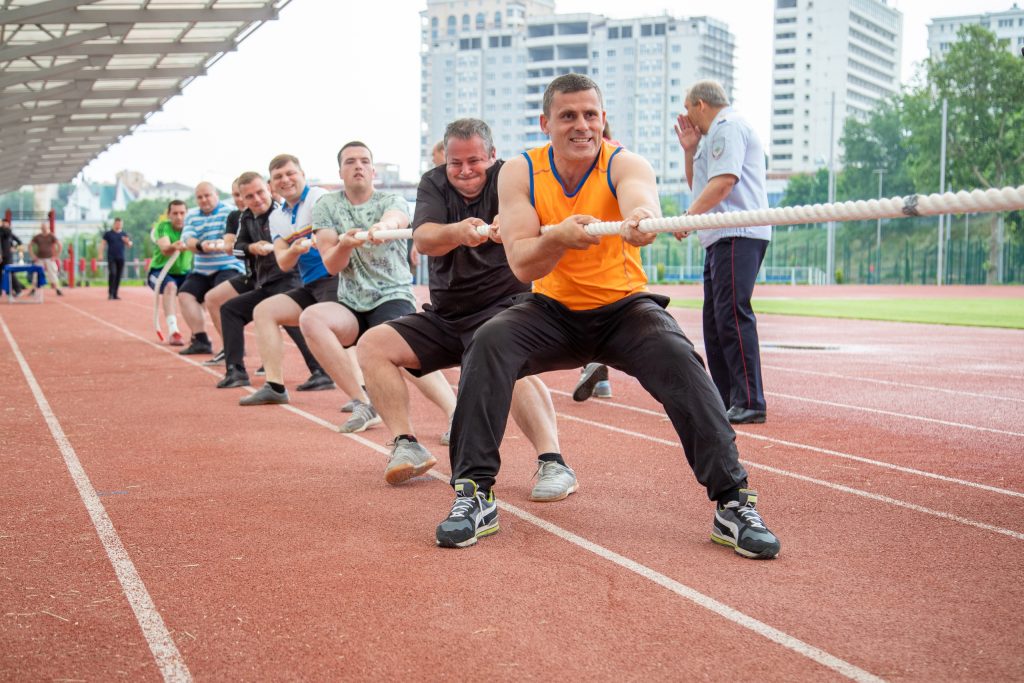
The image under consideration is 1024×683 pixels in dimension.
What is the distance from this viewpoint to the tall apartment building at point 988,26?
6096 centimetres

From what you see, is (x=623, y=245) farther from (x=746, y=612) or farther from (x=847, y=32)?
(x=847, y=32)

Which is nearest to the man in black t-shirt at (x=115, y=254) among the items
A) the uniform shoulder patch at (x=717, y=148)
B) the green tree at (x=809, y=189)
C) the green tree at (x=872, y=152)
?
the uniform shoulder patch at (x=717, y=148)

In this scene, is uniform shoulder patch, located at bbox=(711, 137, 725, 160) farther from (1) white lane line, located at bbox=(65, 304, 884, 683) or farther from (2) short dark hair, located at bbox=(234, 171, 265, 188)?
(2) short dark hair, located at bbox=(234, 171, 265, 188)

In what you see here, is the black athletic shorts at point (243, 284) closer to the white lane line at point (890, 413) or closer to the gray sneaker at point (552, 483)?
the white lane line at point (890, 413)

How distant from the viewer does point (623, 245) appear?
4.75m

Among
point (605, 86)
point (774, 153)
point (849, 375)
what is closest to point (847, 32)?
point (774, 153)

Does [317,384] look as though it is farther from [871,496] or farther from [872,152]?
[872,152]

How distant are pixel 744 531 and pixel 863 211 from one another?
1.23m

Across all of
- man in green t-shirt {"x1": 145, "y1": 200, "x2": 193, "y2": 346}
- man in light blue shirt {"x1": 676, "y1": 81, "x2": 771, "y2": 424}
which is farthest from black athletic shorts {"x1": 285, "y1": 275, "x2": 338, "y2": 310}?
man in green t-shirt {"x1": 145, "y1": 200, "x2": 193, "y2": 346}

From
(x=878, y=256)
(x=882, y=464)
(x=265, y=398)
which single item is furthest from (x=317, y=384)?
(x=878, y=256)

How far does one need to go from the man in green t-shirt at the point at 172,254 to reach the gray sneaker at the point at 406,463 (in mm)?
8525

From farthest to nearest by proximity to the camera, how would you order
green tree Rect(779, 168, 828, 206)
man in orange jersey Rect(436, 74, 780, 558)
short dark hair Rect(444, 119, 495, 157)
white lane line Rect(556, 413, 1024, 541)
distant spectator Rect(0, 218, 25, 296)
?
green tree Rect(779, 168, 828, 206) → distant spectator Rect(0, 218, 25, 296) → short dark hair Rect(444, 119, 495, 157) → white lane line Rect(556, 413, 1024, 541) → man in orange jersey Rect(436, 74, 780, 558)

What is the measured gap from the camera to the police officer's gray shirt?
7211 mm

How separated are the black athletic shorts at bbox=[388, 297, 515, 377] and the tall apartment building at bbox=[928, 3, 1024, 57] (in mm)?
A: 16318
